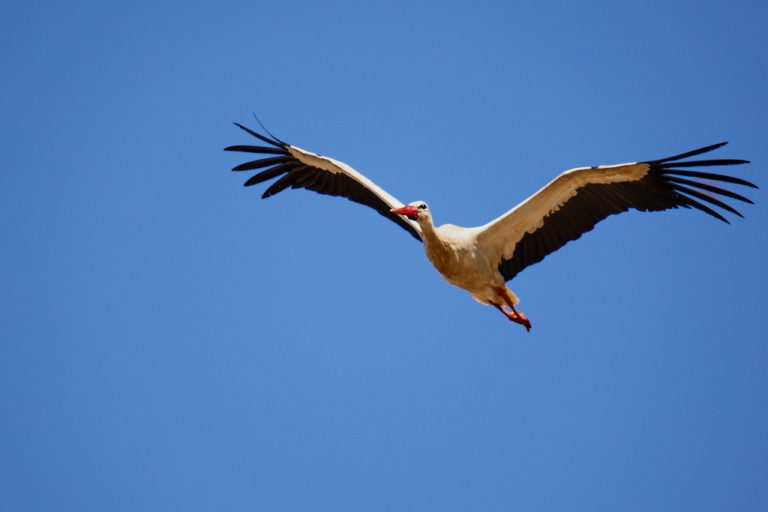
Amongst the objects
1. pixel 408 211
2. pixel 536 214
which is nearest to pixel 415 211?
pixel 408 211

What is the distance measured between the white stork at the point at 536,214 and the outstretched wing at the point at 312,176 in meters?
0.02

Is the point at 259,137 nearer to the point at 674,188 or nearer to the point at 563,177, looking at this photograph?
the point at 563,177

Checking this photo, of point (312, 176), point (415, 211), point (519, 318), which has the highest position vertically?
point (312, 176)

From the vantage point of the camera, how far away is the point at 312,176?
39.3 ft

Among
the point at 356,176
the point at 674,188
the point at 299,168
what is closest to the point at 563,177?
the point at 674,188

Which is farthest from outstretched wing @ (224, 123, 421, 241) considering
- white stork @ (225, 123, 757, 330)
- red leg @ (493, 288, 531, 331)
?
red leg @ (493, 288, 531, 331)

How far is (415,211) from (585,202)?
1.84 meters

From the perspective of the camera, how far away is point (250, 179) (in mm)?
11766

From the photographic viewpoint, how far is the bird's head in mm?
10188

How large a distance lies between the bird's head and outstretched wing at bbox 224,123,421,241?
1073mm

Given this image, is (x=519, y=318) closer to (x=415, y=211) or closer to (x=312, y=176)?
(x=415, y=211)

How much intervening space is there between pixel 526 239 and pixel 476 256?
0.62 m

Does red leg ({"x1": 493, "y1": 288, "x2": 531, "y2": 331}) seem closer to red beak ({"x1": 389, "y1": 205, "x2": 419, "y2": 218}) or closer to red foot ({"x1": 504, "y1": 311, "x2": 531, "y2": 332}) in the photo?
red foot ({"x1": 504, "y1": 311, "x2": 531, "y2": 332})

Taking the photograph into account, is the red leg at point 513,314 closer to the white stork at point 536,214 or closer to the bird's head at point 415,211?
the white stork at point 536,214
